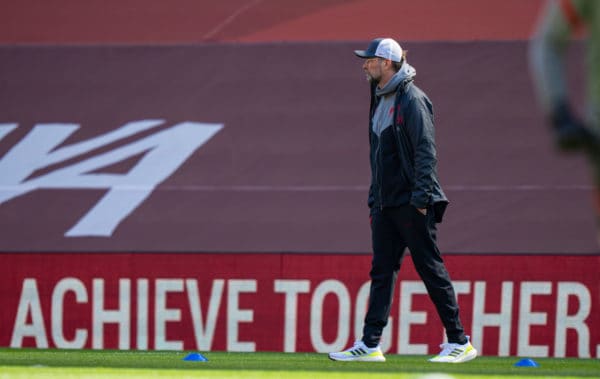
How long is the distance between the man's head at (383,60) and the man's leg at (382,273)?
2.51 ft

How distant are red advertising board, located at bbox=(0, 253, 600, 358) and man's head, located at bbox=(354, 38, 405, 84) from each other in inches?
90.3

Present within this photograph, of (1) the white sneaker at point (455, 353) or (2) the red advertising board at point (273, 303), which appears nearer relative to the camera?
(1) the white sneaker at point (455, 353)

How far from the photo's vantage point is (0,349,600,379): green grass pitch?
18.1ft

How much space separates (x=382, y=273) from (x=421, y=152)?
721 mm

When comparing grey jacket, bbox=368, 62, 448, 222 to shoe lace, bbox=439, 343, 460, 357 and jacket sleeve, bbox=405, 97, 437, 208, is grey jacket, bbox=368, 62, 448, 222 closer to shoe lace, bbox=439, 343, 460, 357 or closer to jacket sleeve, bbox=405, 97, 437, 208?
jacket sleeve, bbox=405, 97, 437, 208

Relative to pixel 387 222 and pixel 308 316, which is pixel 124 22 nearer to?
pixel 308 316

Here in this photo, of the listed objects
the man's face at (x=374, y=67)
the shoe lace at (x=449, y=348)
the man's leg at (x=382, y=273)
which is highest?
the man's face at (x=374, y=67)

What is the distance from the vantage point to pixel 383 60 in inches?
262

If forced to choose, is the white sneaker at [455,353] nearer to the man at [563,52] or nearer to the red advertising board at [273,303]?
the red advertising board at [273,303]

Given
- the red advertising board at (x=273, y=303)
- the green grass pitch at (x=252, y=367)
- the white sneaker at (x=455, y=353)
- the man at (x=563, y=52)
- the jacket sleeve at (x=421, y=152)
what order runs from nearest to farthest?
the man at (x=563, y=52), the green grass pitch at (x=252, y=367), the jacket sleeve at (x=421, y=152), the white sneaker at (x=455, y=353), the red advertising board at (x=273, y=303)

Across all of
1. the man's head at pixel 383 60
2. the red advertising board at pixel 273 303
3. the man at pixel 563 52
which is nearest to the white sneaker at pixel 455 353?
the man's head at pixel 383 60

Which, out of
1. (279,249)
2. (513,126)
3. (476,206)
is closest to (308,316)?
(279,249)

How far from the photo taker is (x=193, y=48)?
34.6 feet

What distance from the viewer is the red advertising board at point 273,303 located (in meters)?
8.54
